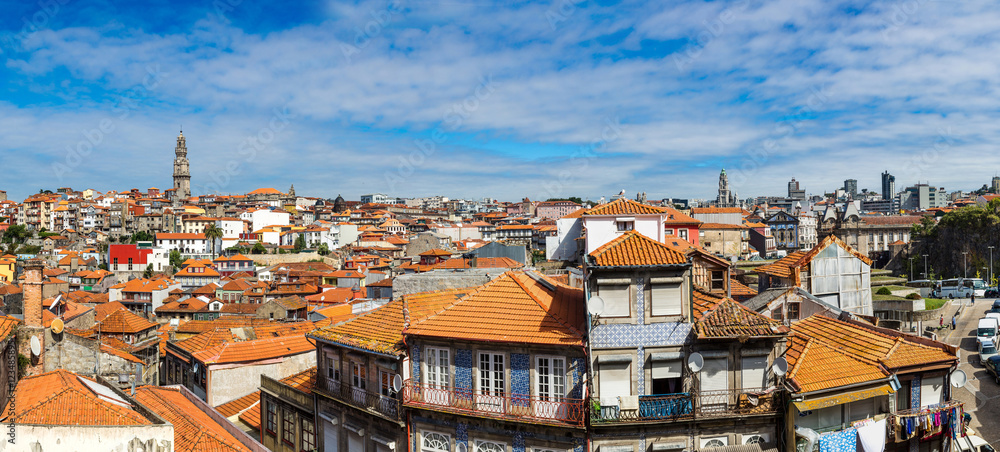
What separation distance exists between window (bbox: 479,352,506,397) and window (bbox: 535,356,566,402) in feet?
3.21

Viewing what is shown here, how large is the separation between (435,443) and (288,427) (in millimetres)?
7806

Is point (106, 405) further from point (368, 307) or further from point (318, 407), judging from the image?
point (368, 307)

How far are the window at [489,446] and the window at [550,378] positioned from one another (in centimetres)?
168

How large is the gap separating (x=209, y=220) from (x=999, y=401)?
160 m

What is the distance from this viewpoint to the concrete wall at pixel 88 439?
12.2 meters

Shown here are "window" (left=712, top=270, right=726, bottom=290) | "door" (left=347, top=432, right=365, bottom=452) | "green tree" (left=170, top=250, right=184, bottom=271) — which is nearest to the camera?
"door" (left=347, top=432, right=365, bottom=452)

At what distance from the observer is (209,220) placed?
15712 cm

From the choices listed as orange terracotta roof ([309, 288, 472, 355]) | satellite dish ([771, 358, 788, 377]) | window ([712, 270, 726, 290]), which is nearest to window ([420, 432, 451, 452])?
orange terracotta roof ([309, 288, 472, 355])

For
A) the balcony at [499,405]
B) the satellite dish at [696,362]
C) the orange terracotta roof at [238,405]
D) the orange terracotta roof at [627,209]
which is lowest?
the orange terracotta roof at [238,405]

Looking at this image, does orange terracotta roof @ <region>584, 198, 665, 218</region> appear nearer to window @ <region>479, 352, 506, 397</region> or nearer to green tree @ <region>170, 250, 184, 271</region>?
window @ <region>479, 352, 506, 397</region>

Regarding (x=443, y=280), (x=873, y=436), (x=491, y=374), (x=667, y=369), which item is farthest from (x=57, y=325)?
(x=873, y=436)

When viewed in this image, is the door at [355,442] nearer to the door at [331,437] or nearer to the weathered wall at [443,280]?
the door at [331,437]

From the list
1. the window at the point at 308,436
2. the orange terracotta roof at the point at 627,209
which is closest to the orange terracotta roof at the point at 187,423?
the window at the point at 308,436

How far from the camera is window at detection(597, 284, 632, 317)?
54.6 feet
